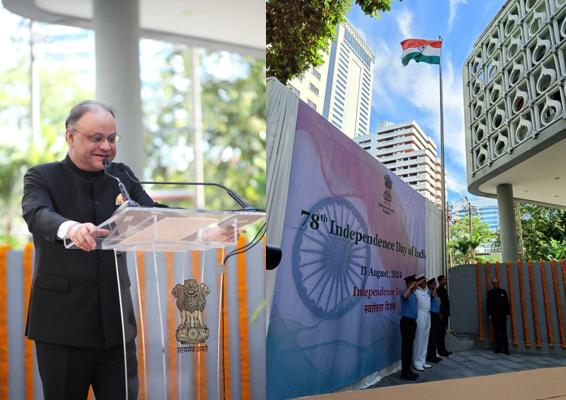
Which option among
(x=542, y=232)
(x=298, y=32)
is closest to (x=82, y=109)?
(x=298, y=32)

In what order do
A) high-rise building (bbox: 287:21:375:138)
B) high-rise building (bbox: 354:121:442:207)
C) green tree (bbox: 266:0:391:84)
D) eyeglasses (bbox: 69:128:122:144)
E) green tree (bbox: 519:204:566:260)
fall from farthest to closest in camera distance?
green tree (bbox: 519:204:566:260)
high-rise building (bbox: 354:121:442:207)
high-rise building (bbox: 287:21:375:138)
green tree (bbox: 266:0:391:84)
eyeglasses (bbox: 69:128:122:144)

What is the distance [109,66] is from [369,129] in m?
1.77

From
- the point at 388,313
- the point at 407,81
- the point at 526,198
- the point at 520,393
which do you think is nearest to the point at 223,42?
the point at 407,81

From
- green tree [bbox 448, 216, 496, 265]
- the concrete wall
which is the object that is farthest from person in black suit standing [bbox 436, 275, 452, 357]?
green tree [bbox 448, 216, 496, 265]

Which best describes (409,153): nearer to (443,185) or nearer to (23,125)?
(443,185)

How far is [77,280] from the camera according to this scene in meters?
2.01

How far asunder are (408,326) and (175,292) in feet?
6.45

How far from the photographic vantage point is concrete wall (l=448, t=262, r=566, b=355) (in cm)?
394

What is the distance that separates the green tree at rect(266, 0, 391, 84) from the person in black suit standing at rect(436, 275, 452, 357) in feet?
5.84

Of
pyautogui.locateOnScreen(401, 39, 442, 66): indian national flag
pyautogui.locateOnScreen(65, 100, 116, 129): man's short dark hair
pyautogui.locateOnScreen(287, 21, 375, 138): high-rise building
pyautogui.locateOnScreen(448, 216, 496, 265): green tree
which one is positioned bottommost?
pyautogui.locateOnScreen(448, 216, 496, 265): green tree

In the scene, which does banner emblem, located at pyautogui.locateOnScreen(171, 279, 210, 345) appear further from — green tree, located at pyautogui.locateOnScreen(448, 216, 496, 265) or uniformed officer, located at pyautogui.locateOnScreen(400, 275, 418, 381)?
green tree, located at pyautogui.locateOnScreen(448, 216, 496, 265)

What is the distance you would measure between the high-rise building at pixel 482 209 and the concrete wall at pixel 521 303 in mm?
319

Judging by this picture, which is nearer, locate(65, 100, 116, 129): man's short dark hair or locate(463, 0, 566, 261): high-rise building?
locate(65, 100, 116, 129): man's short dark hair

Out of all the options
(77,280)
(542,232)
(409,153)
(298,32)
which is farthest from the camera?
(542,232)
